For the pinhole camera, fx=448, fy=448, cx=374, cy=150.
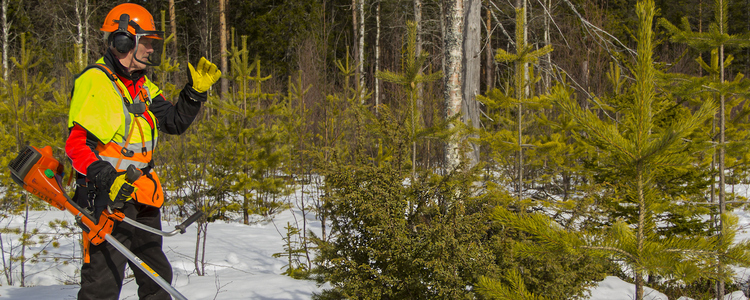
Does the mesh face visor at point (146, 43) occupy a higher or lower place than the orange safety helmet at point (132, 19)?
lower

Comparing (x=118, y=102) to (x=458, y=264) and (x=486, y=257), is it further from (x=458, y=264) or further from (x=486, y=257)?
(x=486, y=257)

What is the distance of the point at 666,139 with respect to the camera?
1.65 meters

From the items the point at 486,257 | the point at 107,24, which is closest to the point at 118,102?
the point at 107,24

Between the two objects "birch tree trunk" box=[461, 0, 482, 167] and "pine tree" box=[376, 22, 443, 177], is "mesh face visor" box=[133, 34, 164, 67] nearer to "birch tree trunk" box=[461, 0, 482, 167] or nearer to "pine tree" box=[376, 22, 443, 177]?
"pine tree" box=[376, 22, 443, 177]

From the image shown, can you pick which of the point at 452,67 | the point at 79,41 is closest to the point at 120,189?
the point at 452,67

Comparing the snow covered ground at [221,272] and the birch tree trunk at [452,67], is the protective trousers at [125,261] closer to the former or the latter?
the snow covered ground at [221,272]

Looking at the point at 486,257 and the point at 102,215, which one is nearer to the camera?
the point at 102,215

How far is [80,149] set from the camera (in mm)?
2061

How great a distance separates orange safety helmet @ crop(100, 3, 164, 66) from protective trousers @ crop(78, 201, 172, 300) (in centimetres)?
81

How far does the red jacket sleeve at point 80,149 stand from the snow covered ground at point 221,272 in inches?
62.5

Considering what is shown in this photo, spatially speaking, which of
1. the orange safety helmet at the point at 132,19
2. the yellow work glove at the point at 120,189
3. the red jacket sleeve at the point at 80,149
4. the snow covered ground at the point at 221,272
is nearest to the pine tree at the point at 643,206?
the yellow work glove at the point at 120,189

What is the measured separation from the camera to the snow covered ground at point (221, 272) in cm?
382

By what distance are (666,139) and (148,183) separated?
2.36 meters

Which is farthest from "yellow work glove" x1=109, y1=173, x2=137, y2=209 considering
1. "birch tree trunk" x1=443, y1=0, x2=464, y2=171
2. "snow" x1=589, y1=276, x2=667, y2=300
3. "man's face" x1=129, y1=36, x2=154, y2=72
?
"snow" x1=589, y1=276, x2=667, y2=300
